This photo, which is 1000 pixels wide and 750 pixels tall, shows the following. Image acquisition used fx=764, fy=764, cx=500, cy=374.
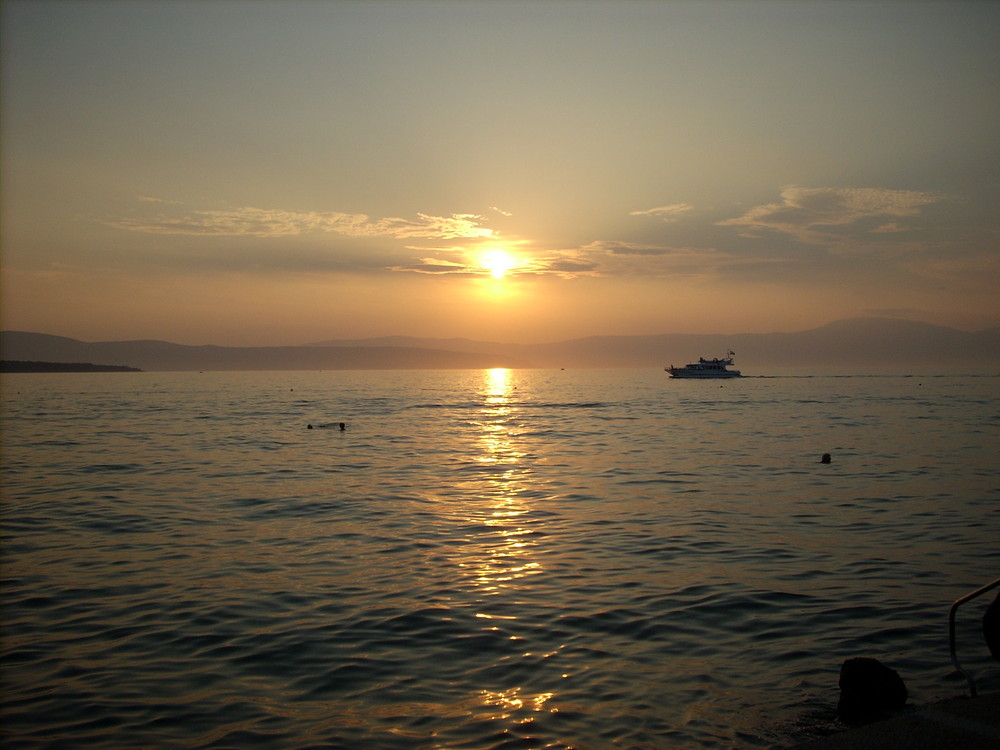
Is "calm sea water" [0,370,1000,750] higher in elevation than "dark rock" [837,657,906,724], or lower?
lower

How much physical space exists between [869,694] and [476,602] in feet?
23.0

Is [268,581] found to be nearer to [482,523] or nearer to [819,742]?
[482,523]

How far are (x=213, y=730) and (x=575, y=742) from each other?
419cm

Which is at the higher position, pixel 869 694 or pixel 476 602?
pixel 869 694

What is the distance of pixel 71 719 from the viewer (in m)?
9.25

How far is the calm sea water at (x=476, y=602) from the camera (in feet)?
30.5

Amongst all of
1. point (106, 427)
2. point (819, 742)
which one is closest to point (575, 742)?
point (819, 742)

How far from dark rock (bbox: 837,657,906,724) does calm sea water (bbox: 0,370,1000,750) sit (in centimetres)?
37

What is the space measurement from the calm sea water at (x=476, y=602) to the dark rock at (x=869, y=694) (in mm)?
366

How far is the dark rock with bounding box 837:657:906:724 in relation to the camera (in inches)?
342

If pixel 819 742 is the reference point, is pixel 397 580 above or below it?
below

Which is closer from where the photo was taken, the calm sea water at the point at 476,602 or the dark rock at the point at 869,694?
the dark rock at the point at 869,694

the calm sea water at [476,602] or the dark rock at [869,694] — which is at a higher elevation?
the dark rock at [869,694]

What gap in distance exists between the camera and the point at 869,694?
8.73 meters
